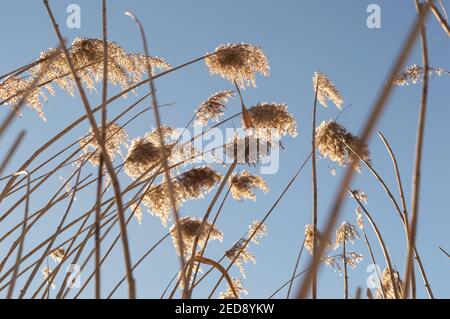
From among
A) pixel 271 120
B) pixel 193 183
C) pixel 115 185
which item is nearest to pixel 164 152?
pixel 115 185

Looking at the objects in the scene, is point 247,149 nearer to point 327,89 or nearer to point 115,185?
point 327,89

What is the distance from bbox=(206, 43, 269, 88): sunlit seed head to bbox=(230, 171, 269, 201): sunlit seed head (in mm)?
645

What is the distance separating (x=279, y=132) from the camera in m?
3.28

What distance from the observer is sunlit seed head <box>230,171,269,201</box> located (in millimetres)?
3676

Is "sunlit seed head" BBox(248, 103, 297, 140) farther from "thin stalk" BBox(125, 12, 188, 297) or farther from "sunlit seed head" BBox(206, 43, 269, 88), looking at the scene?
"thin stalk" BBox(125, 12, 188, 297)

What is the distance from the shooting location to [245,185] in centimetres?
368

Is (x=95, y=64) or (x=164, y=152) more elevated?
(x=95, y=64)

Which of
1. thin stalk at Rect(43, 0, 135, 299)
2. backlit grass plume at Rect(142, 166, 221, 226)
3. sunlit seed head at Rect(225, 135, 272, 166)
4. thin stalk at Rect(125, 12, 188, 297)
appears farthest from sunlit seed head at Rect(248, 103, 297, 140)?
thin stalk at Rect(43, 0, 135, 299)

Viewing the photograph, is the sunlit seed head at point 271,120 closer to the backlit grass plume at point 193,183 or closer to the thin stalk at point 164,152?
the backlit grass plume at point 193,183

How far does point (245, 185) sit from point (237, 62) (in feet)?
2.65

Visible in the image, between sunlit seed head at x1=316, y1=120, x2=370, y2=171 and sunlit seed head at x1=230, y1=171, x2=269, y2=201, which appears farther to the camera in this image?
sunlit seed head at x1=230, y1=171, x2=269, y2=201

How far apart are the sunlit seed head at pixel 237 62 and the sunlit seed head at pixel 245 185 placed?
2.11 feet
